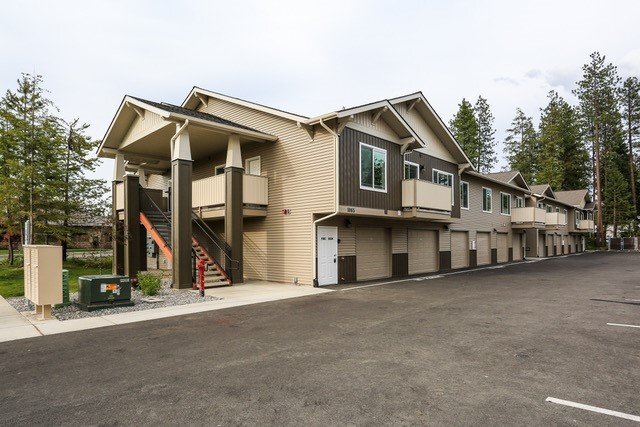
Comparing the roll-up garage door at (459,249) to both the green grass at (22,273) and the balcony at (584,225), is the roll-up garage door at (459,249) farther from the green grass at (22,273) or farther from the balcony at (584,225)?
the balcony at (584,225)

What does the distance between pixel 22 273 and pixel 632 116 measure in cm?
7196

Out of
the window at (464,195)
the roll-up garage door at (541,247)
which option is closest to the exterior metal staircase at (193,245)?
the window at (464,195)

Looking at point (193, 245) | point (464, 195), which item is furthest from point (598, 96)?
point (193, 245)

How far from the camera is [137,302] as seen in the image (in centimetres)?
1043

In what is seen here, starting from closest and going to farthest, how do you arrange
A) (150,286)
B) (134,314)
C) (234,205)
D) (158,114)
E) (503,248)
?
1. (134,314)
2. (150,286)
3. (158,114)
4. (234,205)
5. (503,248)

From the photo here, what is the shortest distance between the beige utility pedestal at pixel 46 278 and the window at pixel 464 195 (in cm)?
2086

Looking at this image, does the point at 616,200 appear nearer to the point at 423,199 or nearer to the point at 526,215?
the point at 526,215

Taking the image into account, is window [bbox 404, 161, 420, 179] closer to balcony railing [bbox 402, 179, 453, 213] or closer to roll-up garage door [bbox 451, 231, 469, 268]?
balcony railing [bbox 402, 179, 453, 213]

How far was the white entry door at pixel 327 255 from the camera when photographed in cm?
1423

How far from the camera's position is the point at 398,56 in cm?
1532

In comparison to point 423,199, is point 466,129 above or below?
above

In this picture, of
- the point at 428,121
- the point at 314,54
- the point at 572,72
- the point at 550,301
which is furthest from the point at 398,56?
the point at 572,72

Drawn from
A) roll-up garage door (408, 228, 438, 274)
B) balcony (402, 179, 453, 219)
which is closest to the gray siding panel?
balcony (402, 179, 453, 219)

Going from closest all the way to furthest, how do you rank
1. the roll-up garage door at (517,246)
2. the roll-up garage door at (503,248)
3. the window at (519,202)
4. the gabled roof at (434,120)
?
the gabled roof at (434,120) < the roll-up garage door at (503,248) < the roll-up garage door at (517,246) < the window at (519,202)
